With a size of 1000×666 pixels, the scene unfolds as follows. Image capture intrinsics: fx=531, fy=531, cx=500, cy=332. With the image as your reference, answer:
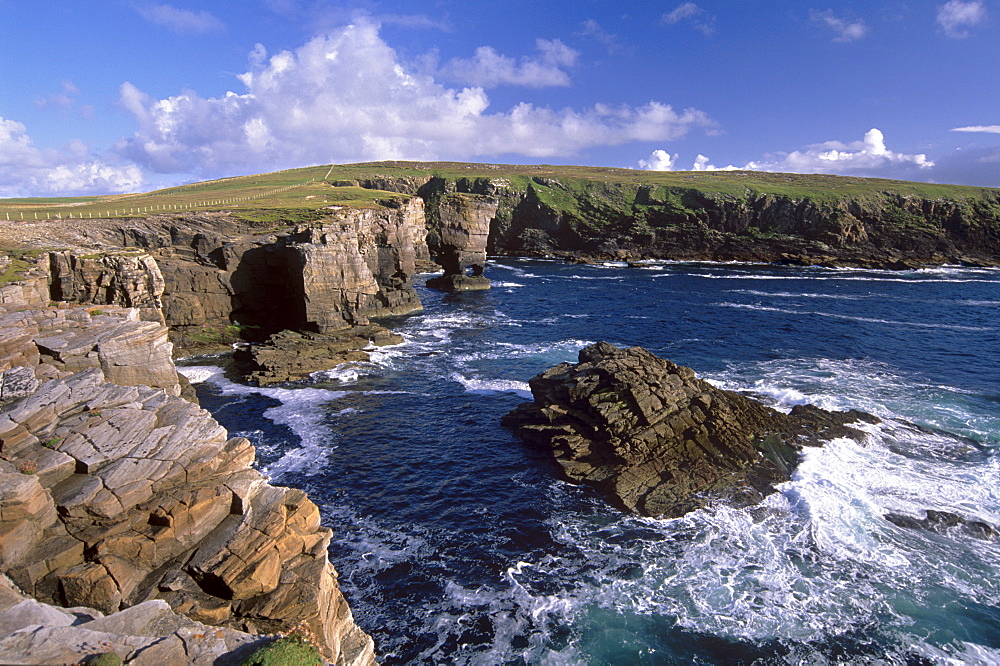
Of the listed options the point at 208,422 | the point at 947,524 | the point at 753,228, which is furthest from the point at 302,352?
the point at 753,228

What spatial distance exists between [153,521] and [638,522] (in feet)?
60.1

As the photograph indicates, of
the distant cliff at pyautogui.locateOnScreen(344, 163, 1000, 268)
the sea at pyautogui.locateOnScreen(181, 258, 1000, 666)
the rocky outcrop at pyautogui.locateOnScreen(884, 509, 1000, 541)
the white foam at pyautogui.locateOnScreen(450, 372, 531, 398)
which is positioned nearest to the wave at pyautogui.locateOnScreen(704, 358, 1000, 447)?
the sea at pyautogui.locateOnScreen(181, 258, 1000, 666)

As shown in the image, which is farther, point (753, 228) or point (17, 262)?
point (753, 228)

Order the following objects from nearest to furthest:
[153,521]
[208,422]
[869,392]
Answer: [153,521] < [208,422] < [869,392]

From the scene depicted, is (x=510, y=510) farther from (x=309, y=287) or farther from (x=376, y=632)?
(x=309, y=287)

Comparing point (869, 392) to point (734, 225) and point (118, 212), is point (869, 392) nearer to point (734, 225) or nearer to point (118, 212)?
point (118, 212)

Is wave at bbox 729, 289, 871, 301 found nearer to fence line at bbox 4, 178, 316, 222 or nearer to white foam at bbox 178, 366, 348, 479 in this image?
white foam at bbox 178, 366, 348, 479

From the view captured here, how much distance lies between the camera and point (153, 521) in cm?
1265

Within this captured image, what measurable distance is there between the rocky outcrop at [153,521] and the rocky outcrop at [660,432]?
1599cm

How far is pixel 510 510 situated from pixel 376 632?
8515 mm

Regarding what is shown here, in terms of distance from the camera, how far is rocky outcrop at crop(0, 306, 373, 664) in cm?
1149

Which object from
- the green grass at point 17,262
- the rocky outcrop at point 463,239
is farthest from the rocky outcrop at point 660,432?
the rocky outcrop at point 463,239

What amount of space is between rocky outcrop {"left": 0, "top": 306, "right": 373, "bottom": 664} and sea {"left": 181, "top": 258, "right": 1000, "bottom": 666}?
600 centimetres

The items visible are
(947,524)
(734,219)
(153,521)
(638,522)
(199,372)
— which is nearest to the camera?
(153,521)
